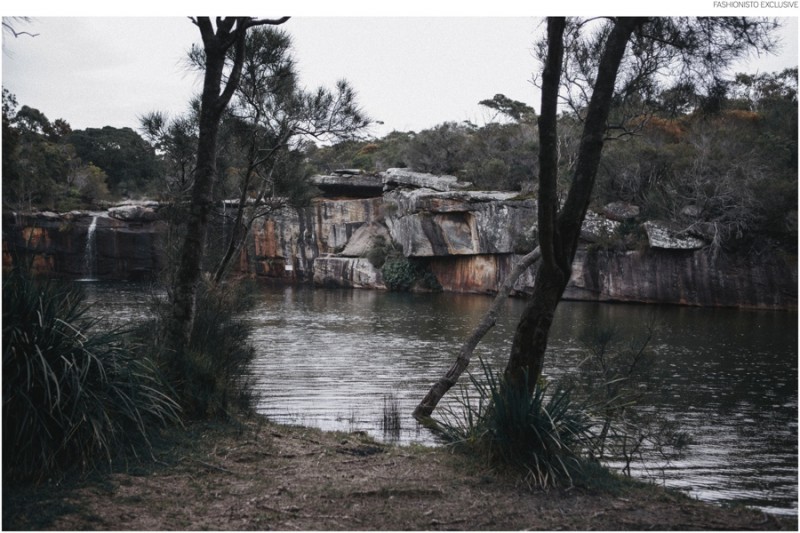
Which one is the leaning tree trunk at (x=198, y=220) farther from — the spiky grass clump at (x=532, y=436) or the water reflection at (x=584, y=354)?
the water reflection at (x=584, y=354)

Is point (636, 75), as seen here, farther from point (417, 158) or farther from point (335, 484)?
point (417, 158)

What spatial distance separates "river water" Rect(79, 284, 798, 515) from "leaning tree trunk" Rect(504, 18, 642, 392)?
104 inches

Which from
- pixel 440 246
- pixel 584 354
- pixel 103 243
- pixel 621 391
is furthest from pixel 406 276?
pixel 621 391

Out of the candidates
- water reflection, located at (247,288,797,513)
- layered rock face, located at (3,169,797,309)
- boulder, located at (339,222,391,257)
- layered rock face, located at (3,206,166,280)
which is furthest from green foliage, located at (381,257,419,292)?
layered rock face, located at (3,206,166,280)

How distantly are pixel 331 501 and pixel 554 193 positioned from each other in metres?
2.83

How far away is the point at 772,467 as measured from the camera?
355 inches

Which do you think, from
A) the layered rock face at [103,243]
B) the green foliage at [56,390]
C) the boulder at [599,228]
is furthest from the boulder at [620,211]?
the green foliage at [56,390]

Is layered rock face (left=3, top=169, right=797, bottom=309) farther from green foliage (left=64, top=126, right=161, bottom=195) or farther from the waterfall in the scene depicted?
green foliage (left=64, top=126, right=161, bottom=195)

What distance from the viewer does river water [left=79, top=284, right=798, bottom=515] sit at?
905 cm

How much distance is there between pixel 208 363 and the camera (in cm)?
702

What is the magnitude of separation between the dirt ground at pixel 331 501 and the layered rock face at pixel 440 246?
758 inches

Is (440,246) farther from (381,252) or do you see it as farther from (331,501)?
(331,501)

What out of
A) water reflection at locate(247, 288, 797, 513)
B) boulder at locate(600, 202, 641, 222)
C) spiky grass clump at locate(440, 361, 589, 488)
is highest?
boulder at locate(600, 202, 641, 222)

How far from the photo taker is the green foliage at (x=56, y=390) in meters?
4.39
